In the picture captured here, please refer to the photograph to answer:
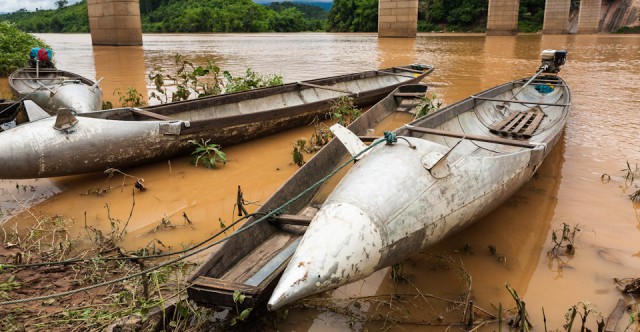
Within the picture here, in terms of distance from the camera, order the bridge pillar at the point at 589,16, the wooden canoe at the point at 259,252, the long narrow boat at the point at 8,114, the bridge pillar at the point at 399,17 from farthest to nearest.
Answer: the bridge pillar at the point at 589,16 < the bridge pillar at the point at 399,17 < the long narrow boat at the point at 8,114 < the wooden canoe at the point at 259,252

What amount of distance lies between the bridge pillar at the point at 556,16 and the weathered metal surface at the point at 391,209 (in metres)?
42.2

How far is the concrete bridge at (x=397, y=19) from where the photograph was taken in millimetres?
25406

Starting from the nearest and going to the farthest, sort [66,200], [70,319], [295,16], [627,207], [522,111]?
[70,319] < [627,207] < [66,200] < [522,111] < [295,16]

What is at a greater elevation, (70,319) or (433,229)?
(433,229)

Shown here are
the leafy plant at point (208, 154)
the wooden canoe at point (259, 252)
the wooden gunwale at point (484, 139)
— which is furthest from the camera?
the leafy plant at point (208, 154)

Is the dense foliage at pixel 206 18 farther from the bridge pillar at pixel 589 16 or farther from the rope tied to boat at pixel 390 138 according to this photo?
the rope tied to boat at pixel 390 138

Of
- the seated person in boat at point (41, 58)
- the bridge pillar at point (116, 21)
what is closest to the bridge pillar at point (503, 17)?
the bridge pillar at point (116, 21)

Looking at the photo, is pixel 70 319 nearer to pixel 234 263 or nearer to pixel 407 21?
pixel 234 263

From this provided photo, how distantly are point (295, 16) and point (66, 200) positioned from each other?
210ft

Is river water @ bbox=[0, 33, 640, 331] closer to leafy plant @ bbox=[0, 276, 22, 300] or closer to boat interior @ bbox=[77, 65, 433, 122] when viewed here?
boat interior @ bbox=[77, 65, 433, 122]

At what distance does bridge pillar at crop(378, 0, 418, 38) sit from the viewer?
3238 cm

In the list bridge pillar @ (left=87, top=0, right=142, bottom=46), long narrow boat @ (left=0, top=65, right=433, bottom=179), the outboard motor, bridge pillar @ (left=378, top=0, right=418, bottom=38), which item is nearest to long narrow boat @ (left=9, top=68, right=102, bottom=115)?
long narrow boat @ (left=0, top=65, right=433, bottom=179)

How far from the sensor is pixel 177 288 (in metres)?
2.81

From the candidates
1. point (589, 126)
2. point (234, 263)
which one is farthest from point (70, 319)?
point (589, 126)
